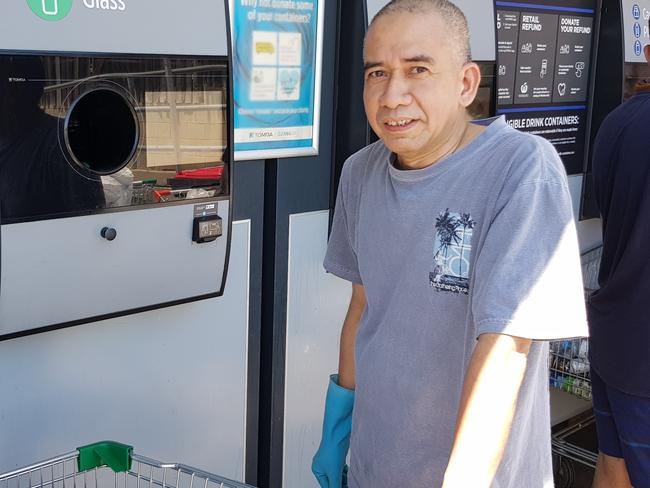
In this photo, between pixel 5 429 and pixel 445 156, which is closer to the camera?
pixel 445 156

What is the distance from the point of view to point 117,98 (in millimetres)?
2088

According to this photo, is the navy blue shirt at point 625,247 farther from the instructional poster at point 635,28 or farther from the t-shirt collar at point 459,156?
the instructional poster at point 635,28

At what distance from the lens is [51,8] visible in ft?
6.11

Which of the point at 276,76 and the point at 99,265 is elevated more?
the point at 276,76

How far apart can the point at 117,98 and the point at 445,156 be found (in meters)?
0.80

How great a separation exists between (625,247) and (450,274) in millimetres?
1242

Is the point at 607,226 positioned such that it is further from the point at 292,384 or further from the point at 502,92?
the point at 292,384

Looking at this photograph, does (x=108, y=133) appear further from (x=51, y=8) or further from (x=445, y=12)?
(x=445, y=12)

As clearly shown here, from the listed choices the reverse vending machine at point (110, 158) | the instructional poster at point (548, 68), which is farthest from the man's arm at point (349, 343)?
the instructional poster at point (548, 68)

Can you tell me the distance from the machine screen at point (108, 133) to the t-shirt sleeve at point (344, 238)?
394 mm

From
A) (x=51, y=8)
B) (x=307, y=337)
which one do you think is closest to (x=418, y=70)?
(x=51, y=8)

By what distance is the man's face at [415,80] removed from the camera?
167 centimetres

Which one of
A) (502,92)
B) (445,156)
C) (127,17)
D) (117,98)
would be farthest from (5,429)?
(502,92)

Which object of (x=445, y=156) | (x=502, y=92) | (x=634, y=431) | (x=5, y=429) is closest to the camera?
(x=445, y=156)
